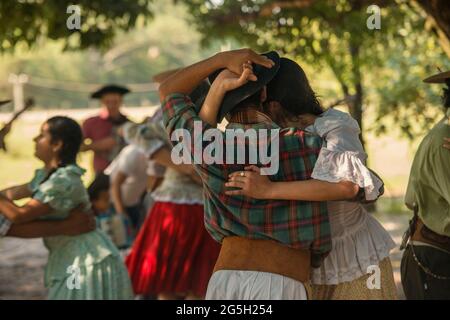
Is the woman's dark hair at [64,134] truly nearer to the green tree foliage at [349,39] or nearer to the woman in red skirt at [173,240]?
the woman in red skirt at [173,240]

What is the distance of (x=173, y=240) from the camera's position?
274 inches

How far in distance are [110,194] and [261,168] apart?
528cm

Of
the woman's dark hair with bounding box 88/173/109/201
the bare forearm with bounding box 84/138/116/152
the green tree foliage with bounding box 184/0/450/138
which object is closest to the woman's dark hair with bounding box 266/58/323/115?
the woman's dark hair with bounding box 88/173/109/201

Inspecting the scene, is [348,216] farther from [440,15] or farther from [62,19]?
[62,19]

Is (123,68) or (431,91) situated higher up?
(123,68)

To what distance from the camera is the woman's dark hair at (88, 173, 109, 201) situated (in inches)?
323

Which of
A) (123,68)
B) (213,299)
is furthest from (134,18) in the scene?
(123,68)

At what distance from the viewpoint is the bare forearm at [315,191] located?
11.6 ft

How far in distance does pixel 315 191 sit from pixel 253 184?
8.3 inches

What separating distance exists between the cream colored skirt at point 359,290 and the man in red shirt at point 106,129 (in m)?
6.12

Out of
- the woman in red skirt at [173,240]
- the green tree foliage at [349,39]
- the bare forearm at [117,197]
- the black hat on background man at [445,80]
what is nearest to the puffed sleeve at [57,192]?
the woman in red skirt at [173,240]

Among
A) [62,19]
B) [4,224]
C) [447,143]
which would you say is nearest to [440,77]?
[447,143]
